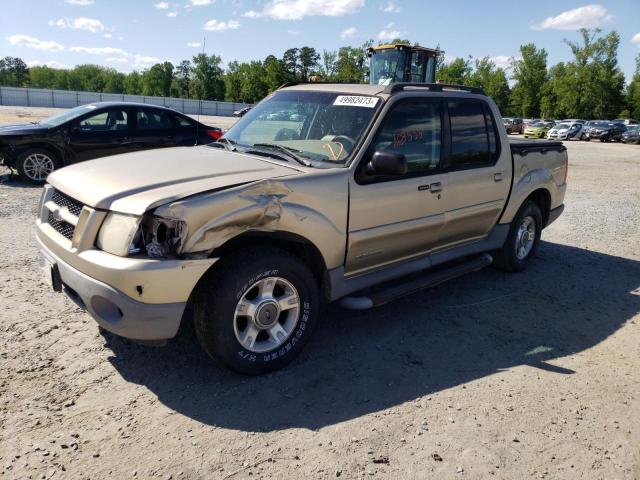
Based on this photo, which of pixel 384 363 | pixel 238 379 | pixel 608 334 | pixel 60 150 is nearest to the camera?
pixel 238 379

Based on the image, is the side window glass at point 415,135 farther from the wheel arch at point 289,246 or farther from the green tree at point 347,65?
the green tree at point 347,65

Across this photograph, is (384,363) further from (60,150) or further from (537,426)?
(60,150)

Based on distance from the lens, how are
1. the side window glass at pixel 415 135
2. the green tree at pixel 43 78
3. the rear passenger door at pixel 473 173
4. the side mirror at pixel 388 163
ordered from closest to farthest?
1. the side mirror at pixel 388 163
2. the side window glass at pixel 415 135
3. the rear passenger door at pixel 473 173
4. the green tree at pixel 43 78

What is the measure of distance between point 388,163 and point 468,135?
1576 mm

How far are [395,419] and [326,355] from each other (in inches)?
34.3

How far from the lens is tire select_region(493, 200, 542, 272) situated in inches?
226

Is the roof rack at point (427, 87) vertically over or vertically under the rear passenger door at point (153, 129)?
over

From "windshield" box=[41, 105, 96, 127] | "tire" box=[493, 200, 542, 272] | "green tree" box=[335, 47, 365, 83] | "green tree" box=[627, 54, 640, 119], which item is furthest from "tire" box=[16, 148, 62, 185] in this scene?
"green tree" box=[627, 54, 640, 119]

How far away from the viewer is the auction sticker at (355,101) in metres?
4.12

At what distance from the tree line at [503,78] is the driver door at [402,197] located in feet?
185

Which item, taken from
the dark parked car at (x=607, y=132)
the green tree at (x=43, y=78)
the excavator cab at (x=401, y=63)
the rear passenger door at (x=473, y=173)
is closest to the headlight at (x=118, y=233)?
the rear passenger door at (x=473, y=173)

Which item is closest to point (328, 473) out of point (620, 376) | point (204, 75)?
point (620, 376)

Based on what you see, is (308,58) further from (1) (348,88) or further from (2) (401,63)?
(1) (348,88)

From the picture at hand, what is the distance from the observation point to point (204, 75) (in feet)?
300
